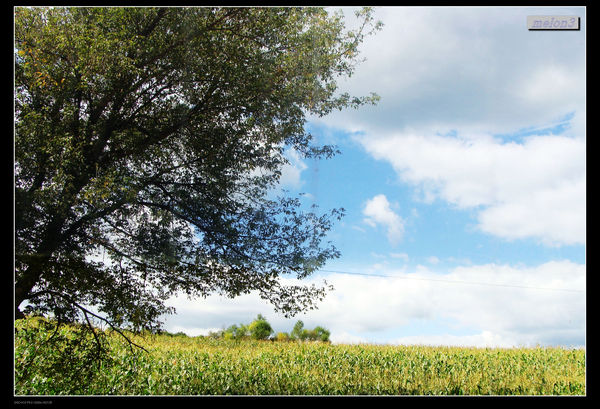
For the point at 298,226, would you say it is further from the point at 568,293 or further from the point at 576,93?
the point at 576,93

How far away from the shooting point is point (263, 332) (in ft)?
15.4

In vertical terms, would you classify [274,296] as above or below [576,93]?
below

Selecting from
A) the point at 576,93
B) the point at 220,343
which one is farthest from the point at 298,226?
the point at 576,93

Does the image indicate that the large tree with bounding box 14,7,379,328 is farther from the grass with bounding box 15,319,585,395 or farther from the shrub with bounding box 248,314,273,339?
the grass with bounding box 15,319,585,395

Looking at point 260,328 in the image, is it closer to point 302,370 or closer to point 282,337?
point 282,337

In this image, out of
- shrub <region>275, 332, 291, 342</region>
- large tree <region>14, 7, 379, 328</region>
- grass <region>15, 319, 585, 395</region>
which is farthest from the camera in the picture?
large tree <region>14, 7, 379, 328</region>

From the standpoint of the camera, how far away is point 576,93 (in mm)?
4539

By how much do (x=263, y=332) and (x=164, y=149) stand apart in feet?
7.82

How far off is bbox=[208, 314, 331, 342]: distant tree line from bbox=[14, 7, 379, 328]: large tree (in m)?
0.23

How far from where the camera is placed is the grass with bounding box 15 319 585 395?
4.55 m

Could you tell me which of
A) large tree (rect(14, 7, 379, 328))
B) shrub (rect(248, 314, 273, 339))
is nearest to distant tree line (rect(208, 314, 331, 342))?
shrub (rect(248, 314, 273, 339))

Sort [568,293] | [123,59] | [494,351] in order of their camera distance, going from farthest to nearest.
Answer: [123,59] < [494,351] < [568,293]

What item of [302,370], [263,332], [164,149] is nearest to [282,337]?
[263,332]

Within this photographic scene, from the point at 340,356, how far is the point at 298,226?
4.68 feet
